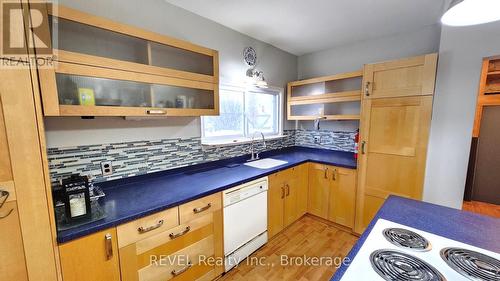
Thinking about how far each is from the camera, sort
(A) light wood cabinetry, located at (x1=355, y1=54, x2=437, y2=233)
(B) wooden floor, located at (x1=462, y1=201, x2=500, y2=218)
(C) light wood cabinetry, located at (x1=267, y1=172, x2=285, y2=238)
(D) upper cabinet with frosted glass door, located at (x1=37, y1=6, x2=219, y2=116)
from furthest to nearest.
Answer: (B) wooden floor, located at (x1=462, y1=201, x2=500, y2=218)
(C) light wood cabinetry, located at (x1=267, y1=172, x2=285, y2=238)
(A) light wood cabinetry, located at (x1=355, y1=54, x2=437, y2=233)
(D) upper cabinet with frosted glass door, located at (x1=37, y1=6, x2=219, y2=116)

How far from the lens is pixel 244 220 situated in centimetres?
183

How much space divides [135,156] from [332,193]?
7.23 feet

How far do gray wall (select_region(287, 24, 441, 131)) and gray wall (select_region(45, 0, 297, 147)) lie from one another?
3.11 ft

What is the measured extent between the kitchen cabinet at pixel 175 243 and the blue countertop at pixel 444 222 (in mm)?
1044

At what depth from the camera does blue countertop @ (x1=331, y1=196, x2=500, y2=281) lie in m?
0.88

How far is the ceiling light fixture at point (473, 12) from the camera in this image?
2.48 feet

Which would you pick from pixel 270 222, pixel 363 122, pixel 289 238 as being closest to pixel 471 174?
pixel 363 122

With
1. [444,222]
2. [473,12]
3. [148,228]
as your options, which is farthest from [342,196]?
[148,228]

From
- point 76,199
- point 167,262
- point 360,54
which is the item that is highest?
point 360,54

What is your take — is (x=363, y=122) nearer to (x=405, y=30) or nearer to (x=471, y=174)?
(x=405, y=30)

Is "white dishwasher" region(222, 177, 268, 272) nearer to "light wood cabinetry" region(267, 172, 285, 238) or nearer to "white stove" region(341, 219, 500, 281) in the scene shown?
"light wood cabinetry" region(267, 172, 285, 238)

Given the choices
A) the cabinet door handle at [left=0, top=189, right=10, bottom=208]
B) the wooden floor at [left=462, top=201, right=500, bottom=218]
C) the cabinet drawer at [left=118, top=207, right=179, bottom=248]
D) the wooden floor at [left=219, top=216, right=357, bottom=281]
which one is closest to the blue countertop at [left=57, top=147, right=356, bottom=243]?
the cabinet drawer at [left=118, top=207, right=179, bottom=248]

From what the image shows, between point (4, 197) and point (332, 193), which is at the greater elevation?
point (4, 197)

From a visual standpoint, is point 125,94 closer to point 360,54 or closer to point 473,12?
point 473,12
